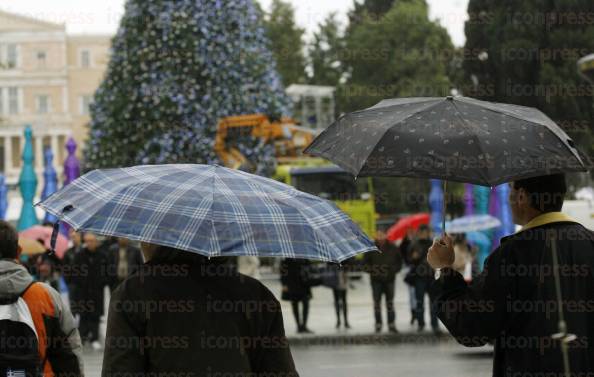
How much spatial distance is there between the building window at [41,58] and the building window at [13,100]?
117 inches

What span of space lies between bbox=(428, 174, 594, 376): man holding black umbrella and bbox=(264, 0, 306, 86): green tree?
52817 mm

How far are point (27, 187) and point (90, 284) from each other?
466 inches

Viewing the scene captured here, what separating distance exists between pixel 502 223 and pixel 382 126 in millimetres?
19557

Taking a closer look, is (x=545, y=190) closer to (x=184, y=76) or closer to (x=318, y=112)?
(x=184, y=76)

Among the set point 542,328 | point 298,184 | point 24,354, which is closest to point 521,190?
point 542,328

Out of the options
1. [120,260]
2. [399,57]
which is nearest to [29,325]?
[120,260]

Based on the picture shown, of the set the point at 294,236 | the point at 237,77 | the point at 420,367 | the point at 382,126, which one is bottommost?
the point at 420,367

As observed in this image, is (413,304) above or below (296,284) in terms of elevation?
below

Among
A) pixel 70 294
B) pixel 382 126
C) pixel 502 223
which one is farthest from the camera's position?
pixel 502 223

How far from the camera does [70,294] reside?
55.7 feet

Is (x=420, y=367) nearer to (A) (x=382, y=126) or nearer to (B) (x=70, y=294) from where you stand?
(B) (x=70, y=294)

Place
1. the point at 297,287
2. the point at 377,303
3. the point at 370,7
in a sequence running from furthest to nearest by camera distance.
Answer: the point at 370,7 → the point at 377,303 → the point at 297,287

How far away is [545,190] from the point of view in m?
4.59

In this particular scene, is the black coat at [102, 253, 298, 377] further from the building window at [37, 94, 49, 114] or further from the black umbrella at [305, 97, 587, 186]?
the building window at [37, 94, 49, 114]
